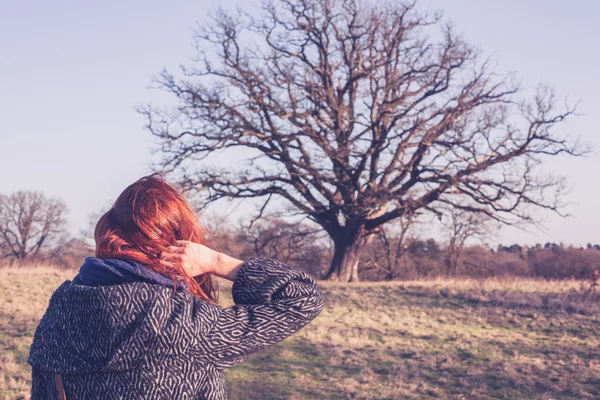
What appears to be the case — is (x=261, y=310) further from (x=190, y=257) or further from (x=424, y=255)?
(x=424, y=255)

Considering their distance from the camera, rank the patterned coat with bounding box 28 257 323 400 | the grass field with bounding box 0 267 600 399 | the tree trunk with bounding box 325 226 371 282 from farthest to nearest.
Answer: the tree trunk with bounding box 325 226 371 282 → the grass field with bounding box 0 267 600 399 → the patterned coat with bounding box 28 257 323 400

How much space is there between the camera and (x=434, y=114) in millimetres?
19828

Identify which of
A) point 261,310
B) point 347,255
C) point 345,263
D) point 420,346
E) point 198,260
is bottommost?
point 420,346

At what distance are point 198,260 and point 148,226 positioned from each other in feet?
0.65

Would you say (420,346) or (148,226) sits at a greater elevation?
(148,226)

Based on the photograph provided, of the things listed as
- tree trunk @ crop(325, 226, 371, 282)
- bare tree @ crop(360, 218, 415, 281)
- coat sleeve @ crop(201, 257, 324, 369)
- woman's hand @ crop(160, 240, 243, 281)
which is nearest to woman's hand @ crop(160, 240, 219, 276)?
woman's hand @ crop(160, 240, 243, 281)

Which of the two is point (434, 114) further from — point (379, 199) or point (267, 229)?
point (267, 229)

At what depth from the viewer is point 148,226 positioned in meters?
1.93

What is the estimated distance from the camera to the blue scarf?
183 centimetres

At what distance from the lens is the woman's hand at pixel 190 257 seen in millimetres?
1926

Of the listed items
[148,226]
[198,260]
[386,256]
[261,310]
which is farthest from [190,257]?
[386,256]

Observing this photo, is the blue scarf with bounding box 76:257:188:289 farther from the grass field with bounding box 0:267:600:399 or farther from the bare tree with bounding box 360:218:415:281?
the bare tree with bounding box 360:218:415:281

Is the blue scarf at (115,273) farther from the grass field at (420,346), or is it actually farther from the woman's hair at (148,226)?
the grass field at (420,346)

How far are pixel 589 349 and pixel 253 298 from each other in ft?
32.9
